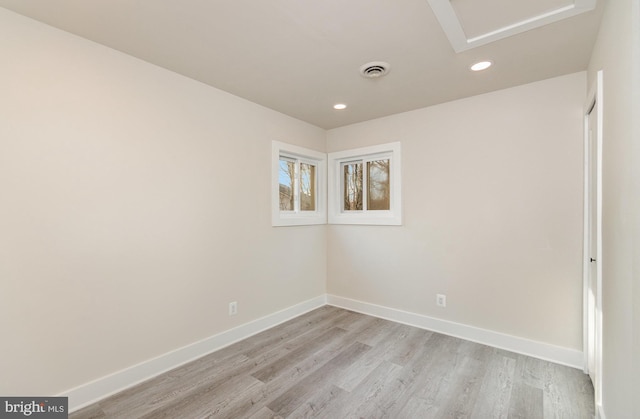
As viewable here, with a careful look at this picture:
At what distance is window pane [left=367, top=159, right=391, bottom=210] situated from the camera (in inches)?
137

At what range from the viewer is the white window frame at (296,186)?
3137 mm

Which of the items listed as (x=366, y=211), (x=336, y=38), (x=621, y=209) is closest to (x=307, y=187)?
(x=366, y=211)

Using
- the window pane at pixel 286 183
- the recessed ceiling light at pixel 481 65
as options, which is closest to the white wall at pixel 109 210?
the window pane at pixel 286 183

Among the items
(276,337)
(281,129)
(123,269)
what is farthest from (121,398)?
(281,129)

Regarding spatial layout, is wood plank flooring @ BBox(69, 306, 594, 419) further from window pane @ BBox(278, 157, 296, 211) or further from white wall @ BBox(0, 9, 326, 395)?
window pane @ BBox(278, 157, 296, 211)

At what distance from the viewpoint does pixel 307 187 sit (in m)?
3.75

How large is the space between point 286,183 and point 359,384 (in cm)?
230

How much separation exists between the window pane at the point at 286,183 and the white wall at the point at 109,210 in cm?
56

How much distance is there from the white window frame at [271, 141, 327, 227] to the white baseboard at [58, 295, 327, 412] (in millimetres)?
1108

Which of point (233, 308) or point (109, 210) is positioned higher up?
point (109, 210)

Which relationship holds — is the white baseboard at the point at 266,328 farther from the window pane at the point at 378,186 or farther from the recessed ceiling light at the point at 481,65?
the recessed ceiling light at the point at 481,65

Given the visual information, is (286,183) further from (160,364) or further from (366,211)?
(160,364)

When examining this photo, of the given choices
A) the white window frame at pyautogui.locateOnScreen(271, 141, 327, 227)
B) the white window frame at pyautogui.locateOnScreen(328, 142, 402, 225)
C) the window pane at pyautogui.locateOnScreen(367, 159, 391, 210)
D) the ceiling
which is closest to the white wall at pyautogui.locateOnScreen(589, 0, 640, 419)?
the ceiling

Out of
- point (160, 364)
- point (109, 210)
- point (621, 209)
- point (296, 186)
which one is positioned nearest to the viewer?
point (621, 209)
